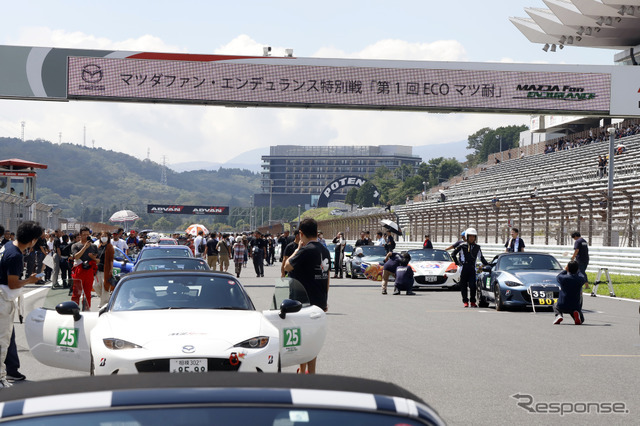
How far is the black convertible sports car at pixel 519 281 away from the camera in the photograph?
1877cm

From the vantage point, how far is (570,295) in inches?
632

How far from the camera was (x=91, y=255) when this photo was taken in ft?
56.6

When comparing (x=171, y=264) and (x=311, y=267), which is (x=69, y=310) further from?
(x=171, y=264)

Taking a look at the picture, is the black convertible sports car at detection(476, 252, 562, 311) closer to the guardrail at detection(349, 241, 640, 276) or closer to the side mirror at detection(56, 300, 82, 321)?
the guardrail at detection(349, 241, 640, 276)

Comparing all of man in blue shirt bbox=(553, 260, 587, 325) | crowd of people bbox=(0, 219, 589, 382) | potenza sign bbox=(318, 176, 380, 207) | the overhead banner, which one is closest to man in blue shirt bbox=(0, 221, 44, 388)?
crowd of people bbox=(0, 219, 589, 382)

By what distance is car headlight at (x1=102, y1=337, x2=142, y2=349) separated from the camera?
6.93 meters

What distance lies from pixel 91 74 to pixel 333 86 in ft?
27.2

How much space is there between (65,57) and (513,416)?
26677mm

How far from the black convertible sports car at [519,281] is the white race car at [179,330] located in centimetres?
1099

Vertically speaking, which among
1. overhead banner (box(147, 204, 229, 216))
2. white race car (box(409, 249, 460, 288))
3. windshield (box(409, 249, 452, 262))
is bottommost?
white race car (box(409, 249, 460, 288))

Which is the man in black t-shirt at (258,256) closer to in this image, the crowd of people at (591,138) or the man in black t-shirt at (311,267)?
the man in black t-shirt at (311,267)

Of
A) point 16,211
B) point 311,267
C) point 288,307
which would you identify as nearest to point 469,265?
point 311,267

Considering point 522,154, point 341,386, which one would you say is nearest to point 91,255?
point 341,386
